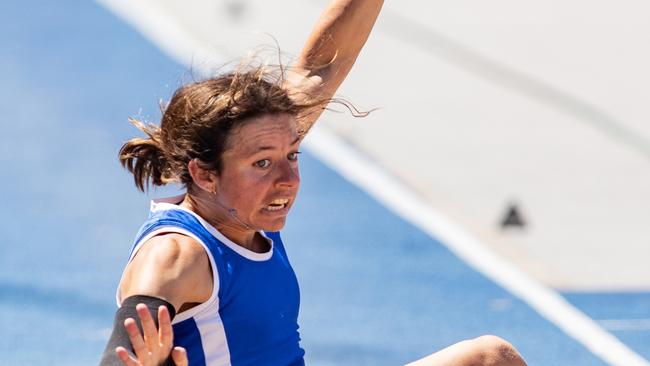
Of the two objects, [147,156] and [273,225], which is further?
[147,156]

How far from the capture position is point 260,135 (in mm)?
4117

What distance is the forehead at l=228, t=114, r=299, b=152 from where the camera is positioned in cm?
411

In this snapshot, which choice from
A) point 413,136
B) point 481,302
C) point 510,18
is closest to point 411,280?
point 481,302

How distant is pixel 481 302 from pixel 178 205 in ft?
13.4

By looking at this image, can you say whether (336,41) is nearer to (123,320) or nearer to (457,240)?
(123,320)

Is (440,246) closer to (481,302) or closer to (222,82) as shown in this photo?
(481,302)

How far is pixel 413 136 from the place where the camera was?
1115cm

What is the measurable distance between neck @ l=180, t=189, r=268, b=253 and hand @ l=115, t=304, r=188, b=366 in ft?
2.08

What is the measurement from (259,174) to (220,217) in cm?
18

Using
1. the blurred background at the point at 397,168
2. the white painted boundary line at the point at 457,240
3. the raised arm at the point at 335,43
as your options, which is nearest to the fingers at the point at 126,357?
the raised arm at the point at 335,43

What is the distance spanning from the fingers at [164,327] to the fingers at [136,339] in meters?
0.05

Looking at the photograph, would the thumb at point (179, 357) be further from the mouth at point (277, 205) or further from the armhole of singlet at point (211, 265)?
the mouth at point (277, 205)

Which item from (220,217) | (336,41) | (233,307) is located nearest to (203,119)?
(220,217)

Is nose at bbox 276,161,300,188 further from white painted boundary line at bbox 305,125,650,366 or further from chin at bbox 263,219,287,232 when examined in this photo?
white painted boundary line at bbox 305,125,650,366
